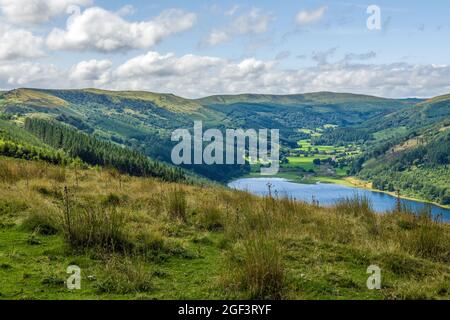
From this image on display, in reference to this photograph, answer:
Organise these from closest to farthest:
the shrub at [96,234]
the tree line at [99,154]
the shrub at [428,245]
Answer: the shrub at [96,234]
the shrub at [428,245]
the tree line at [99,154]

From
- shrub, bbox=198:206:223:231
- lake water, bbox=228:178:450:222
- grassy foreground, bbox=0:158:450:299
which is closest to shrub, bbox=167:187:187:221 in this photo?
grassy foreground, bbox=0:158:450:299

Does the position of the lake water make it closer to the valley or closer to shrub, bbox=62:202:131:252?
the valley

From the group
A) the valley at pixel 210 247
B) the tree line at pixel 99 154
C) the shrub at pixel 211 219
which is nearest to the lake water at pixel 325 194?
the valley at pixel 210 247

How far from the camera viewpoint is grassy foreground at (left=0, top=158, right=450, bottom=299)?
23.7ft

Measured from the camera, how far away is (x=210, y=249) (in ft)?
33.5

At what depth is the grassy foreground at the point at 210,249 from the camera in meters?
7.21

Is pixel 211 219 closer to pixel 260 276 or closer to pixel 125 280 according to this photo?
pixel 125 280

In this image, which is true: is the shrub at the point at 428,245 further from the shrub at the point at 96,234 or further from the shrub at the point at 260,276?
the shrub at the point at 96,234

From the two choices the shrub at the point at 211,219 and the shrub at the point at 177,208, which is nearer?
the shrub at the point at 211,219

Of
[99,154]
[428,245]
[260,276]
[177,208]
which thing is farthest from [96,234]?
[99,154]
